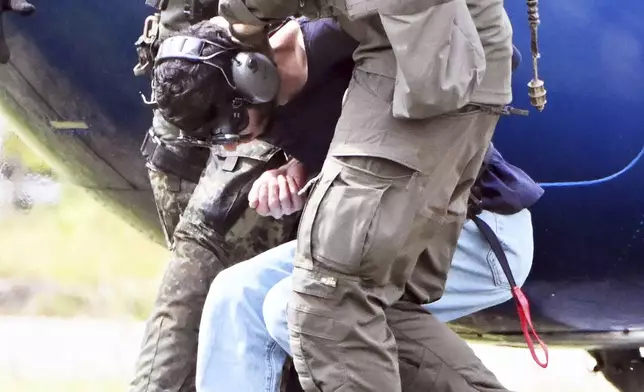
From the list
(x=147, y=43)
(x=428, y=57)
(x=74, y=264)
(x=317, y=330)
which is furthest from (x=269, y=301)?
(x=74, y=264)

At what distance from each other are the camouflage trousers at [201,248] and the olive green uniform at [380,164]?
0.41 metres

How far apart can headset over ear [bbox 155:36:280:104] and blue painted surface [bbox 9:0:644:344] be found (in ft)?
1.44

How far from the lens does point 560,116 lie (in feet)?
5.24

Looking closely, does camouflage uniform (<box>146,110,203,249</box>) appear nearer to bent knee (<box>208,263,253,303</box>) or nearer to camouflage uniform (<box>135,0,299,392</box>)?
camouflage uniform (<box>135,0,299,392</box>)

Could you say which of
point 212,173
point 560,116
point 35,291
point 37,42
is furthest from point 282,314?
point 35,291

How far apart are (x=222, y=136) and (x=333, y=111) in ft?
0.58

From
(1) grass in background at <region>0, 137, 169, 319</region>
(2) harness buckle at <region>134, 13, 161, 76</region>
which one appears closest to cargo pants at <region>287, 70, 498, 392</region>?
(2) harness buckle at <region>134, 13, 161, 76</region>

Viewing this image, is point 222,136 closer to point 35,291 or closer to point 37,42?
point 37,42

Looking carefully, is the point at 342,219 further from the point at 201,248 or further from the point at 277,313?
the point at 201,248

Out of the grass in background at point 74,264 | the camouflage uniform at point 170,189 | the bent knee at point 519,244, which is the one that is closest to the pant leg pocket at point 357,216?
the bent knee at point 519,244

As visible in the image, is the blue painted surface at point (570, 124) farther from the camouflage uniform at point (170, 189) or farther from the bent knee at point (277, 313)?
the bent knee at point (277, 313)

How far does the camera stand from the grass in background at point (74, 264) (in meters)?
3.51

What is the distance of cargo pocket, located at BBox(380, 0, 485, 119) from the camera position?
1.14m

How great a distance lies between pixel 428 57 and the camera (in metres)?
1.13
